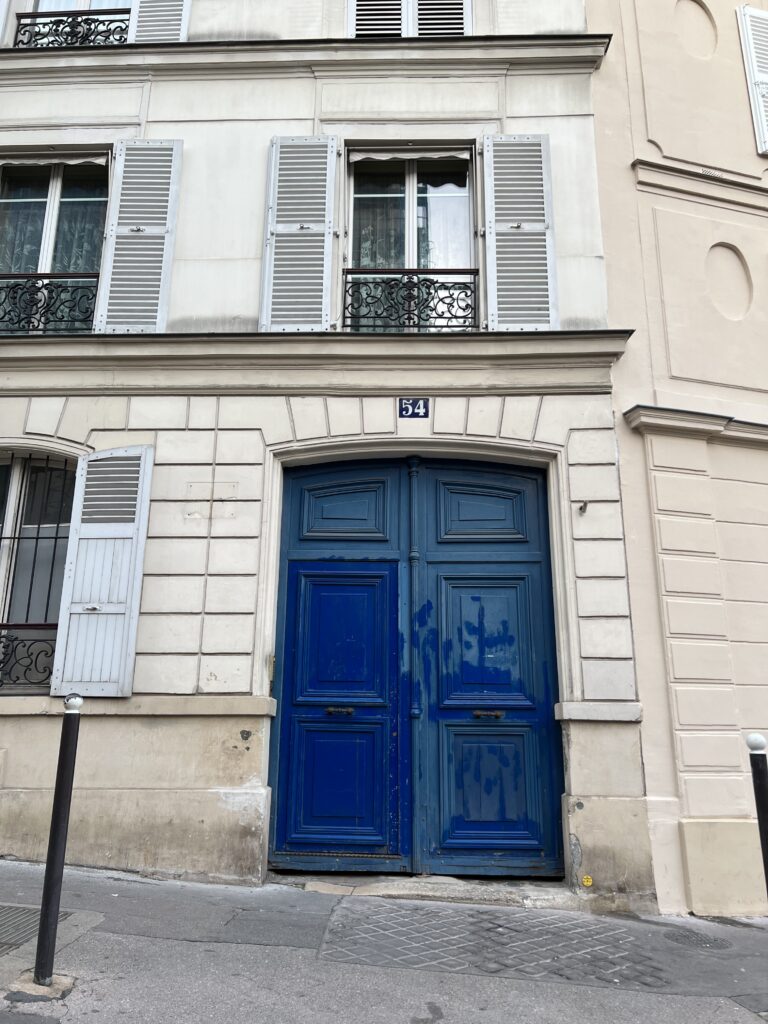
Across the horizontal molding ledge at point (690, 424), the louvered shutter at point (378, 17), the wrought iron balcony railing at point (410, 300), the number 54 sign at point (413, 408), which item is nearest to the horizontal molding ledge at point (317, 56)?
the louvered shutter at point (378, 17)

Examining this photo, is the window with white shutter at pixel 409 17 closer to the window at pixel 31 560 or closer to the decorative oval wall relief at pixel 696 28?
the decorative oval wall relief at pixel 696 28

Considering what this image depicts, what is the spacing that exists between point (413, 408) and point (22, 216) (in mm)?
4107

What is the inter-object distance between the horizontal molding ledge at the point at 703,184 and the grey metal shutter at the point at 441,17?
225 cm

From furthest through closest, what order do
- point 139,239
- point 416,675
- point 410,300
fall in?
point 139,239
point 410,300
point 416,675

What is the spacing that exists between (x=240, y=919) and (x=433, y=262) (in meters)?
5.25

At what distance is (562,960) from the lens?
3982 millimetres

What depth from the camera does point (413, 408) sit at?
6219mm

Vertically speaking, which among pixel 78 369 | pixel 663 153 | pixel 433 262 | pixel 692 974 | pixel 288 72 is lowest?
pixel 692 974

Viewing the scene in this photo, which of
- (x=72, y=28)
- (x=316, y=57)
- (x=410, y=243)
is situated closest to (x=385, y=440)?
(x=410, y=243)

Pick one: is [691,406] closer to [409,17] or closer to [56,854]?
[409,17]

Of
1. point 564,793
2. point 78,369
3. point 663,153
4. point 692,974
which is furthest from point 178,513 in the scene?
point 663,153

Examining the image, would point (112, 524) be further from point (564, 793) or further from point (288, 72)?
point (288, 72)

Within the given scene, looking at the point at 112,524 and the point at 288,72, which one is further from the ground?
the point at 288,72

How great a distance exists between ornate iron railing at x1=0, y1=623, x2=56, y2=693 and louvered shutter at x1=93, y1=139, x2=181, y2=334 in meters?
2.45
